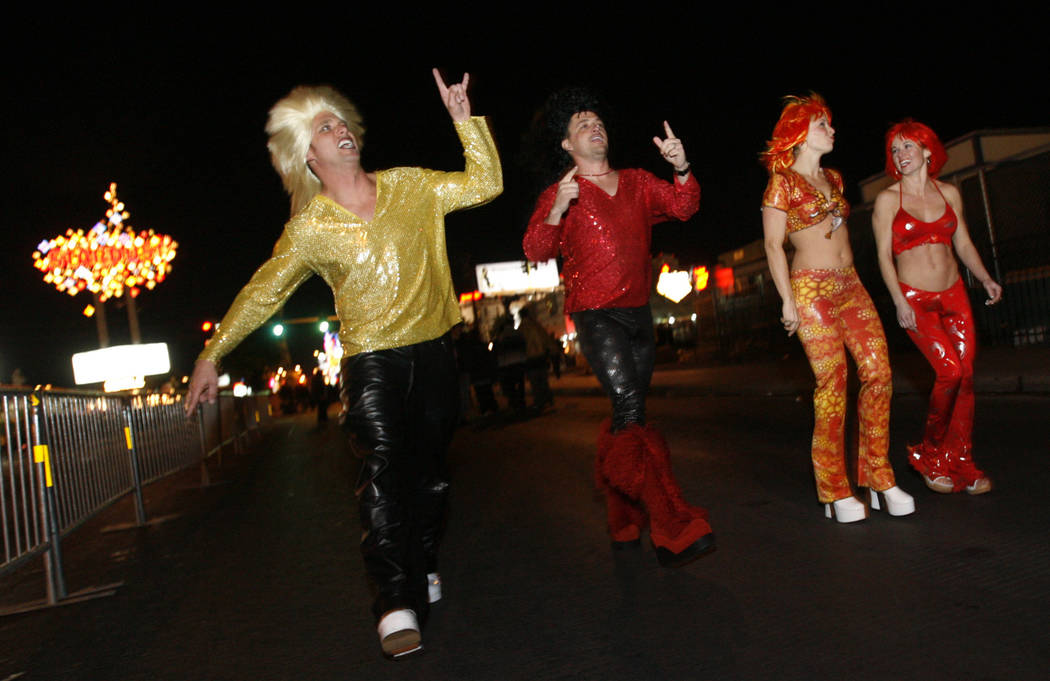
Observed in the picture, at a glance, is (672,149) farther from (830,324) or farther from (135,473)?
(135,473)

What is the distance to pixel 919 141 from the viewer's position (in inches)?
191

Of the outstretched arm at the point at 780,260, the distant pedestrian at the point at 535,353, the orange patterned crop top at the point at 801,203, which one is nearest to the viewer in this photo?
the outstretched arm at the point at 780,260

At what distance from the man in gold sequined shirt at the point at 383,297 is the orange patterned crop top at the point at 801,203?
1.48 m

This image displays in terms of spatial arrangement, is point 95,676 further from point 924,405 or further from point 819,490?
point 924,405

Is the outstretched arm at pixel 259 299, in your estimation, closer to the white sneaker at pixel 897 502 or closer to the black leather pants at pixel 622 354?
the black leather pants at pixel 622 354

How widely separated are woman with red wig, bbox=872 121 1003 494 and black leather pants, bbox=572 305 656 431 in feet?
4.94

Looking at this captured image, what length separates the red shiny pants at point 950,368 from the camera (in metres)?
4.72

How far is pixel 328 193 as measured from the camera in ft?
12.6

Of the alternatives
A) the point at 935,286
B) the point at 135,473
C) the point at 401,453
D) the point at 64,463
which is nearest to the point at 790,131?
the point at 935,286

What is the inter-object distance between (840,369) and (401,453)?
7.20 ft

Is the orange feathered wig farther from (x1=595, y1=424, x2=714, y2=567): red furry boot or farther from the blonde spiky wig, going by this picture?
the blonde spiky wig

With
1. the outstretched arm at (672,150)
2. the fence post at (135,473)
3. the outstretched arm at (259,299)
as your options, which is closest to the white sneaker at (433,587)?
the outstretched arm at (259,299)

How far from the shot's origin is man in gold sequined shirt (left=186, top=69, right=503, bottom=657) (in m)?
3.54

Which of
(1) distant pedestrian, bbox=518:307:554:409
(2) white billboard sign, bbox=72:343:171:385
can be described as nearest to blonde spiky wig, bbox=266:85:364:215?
(1) distant pedestrian, bbox=518:307:554:409
